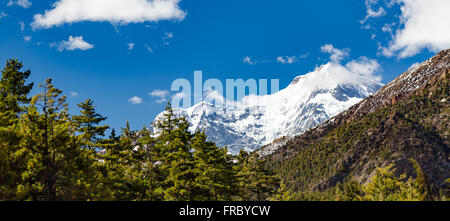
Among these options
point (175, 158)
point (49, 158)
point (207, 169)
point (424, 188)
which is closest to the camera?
point (424, 188)

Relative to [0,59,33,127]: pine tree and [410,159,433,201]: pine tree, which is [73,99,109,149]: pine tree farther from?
[410,159,433,201]: pine tree

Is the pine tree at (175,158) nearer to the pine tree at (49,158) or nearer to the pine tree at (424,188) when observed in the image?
the pine tree at (49,158)

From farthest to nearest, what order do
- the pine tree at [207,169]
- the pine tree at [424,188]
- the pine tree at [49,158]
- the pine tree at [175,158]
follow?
the pine tree at [207,169] → the pine tree at [175,158] → the pine tree at [49,158] → the pine tree at [424,188]

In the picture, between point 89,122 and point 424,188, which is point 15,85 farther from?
point 424,188

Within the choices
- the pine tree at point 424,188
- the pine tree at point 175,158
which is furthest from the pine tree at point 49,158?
the pine tree at point 424,188

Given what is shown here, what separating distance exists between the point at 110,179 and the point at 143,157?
363 inches

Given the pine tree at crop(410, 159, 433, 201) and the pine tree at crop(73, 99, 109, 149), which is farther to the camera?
the pine tree at crop(73, 99, 109, 149)

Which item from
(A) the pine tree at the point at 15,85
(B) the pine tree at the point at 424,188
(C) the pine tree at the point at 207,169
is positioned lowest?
(B) the pine tree at the point at 424,188

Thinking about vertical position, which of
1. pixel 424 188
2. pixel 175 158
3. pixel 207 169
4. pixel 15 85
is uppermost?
pixel 15 85

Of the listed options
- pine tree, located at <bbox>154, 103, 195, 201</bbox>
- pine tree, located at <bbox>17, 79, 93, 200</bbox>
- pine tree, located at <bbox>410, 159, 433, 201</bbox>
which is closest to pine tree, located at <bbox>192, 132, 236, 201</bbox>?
pine tree, located at <bbox>154, 103, 195, 201</bbox>

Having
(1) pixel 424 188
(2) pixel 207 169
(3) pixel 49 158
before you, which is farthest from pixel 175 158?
(1) pixel 424 188

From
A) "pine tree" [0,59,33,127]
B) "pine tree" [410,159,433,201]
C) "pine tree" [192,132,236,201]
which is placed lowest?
"pine tree" [410,159,433,201]

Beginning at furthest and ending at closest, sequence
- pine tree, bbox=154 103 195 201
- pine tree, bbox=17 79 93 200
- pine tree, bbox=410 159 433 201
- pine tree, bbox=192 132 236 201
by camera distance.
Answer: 1. pine tree, bbox=192 132 236 201
2. pine tree, bbox=154 103 195 201
3. pine tree, bbox=17 79 93 200
4. pine tree, bbox=410 159 433 201
